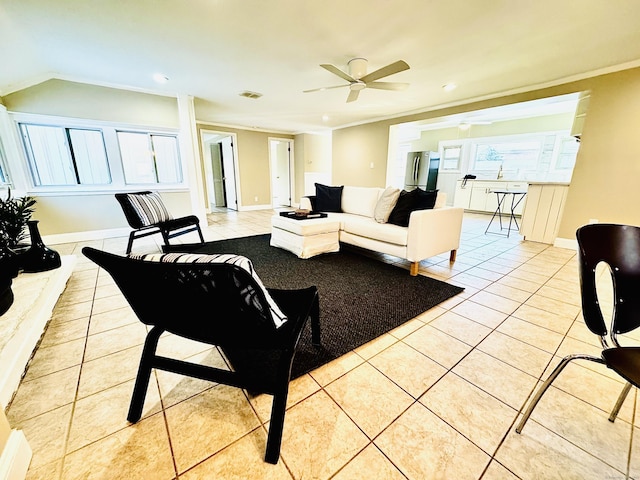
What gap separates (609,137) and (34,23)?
6.32 m

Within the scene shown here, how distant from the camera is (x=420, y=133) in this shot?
292 inches

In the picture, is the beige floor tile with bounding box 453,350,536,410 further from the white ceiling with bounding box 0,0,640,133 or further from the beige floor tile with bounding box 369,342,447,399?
the white ceiling with bounding box 0,0,640,133

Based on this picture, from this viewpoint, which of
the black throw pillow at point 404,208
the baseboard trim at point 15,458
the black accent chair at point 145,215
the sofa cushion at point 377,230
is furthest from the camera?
the black accent chair at point 145,215

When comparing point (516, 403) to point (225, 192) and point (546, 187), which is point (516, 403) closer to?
point (546, 187)

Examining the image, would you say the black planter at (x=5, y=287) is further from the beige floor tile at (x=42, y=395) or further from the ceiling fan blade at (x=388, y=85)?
the ceiling fan blade at (x=388, y=85)

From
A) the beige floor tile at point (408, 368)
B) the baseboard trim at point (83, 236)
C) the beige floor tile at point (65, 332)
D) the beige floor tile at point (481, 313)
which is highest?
the baseboard trim at point (83, 236)

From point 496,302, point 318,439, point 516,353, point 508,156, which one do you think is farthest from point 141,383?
point 508,156

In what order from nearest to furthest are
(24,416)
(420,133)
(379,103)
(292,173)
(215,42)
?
(24,416), (215,42), (379,103), (420,133), (292,173)

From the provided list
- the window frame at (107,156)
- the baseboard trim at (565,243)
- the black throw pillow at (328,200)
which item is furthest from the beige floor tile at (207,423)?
the baseboard trim at (565,243)

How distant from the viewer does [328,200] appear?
12.5ft

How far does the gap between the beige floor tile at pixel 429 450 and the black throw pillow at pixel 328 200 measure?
9.86ft

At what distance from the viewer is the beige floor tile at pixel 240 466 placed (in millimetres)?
854

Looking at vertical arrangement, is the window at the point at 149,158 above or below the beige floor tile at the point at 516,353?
above

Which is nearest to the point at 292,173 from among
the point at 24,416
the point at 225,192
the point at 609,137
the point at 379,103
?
the point at 225,192
